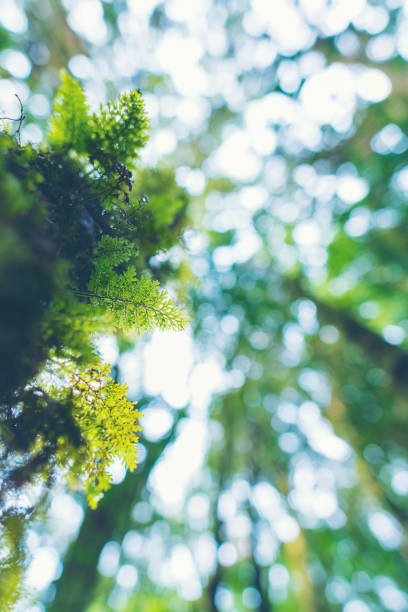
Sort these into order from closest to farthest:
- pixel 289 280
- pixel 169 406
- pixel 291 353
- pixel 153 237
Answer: pixel 153 237 < pixel 169 406 < pixel 289 280 < pixel 291 353

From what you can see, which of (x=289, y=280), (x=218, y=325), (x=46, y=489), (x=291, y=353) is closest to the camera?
(x=46, y=489)

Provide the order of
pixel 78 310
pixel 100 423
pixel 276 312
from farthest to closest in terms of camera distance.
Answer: pixel 276 312
pixel 100 423
pixel 78 310

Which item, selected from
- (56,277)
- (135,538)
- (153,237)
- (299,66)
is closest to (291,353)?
(135,538)

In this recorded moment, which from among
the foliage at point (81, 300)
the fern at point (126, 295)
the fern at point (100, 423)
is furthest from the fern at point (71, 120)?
the fern at point (100, 423)

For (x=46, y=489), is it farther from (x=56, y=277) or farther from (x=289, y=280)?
(x=289, y=280)

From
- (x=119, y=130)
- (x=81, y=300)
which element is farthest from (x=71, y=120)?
(x=81, y=300)

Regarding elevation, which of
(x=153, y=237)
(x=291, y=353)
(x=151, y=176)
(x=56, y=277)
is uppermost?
(x=151, y=176)

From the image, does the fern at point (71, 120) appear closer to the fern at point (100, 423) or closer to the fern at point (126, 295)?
the fern at point (126, 295)

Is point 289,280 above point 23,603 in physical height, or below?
above

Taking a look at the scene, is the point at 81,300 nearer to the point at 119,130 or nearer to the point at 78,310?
the point at 78,310

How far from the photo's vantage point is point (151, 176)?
159 cm

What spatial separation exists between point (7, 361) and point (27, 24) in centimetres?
669

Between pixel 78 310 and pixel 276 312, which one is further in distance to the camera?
pixel 276 312

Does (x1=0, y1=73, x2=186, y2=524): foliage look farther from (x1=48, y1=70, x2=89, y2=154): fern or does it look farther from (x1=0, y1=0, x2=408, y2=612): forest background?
(x1=0, y1=0, x2=408, y2=612): forest background
